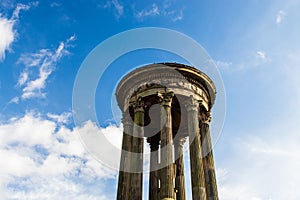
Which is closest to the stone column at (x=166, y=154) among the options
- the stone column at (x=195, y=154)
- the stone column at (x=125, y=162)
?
the stone column at (x=195, y=154)

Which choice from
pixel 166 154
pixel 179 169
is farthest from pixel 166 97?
pixel 179 169

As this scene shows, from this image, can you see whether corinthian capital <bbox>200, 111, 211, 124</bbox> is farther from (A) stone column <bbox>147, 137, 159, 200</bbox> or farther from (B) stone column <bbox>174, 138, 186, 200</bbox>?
(A) stone column <bbox>147, 137, 159, 200</bbox>

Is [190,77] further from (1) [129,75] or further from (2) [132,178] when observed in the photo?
(2) [132,178]

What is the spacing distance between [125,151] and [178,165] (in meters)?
7.12

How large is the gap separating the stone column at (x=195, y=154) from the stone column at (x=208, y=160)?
199 centimetres

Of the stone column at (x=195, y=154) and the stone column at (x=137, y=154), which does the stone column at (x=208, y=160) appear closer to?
the stone column at (x=195, y=154)

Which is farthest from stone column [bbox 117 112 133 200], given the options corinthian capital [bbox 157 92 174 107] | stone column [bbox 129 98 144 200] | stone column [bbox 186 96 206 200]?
stone column [bbox 186 96 206 200]

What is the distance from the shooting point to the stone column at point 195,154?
916 inches

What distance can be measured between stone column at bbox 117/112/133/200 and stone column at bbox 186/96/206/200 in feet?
16.9

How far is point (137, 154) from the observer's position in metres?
26.0

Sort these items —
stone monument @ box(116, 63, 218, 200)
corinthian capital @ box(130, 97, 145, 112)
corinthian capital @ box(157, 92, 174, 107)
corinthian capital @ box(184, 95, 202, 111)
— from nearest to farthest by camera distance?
1. stone monument @ box(116, 63, 218, 200)
2. corinthian capital @ box(157, 92, 174, 107)
3. corinthian capital @ box(184, 95, 202, 111)
4. corinthian capital @ box(130, 97, 145, 112)

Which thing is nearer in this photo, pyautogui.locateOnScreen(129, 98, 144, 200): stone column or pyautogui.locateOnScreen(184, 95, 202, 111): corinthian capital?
pyautogui.locateOnScreen(129, 98, 144, 200): stone column

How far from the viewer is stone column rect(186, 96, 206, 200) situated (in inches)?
916

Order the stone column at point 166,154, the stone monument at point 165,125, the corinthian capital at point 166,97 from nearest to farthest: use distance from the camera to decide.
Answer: the stone column at point 166,154 < the stone monument at point 165,125 < the corinthian capital at point 166,97
